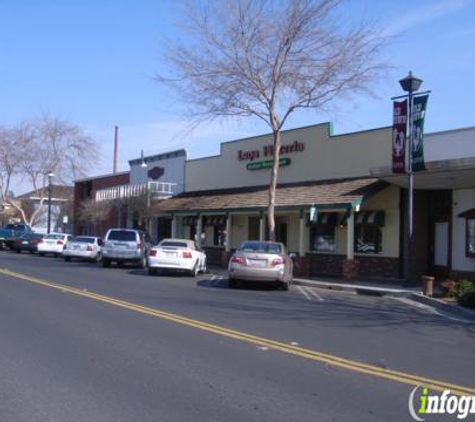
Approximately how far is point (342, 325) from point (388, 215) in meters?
12.9

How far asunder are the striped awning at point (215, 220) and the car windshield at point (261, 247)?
41.0ft

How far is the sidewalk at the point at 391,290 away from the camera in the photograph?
49.4 feet

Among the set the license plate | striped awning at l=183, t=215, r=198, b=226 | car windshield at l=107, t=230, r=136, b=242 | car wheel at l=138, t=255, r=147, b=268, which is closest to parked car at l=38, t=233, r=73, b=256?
striped awning at l=183, t=215, r=198, b=226

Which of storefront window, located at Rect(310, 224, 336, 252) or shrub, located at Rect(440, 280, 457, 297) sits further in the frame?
storefront window, located at Rect(310, 224, 336, 252)

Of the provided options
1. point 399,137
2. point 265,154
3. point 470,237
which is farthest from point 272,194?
point 470,237

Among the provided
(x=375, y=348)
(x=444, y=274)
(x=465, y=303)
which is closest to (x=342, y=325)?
(x=375, y=348)

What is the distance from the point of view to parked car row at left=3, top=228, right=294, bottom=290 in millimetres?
19344

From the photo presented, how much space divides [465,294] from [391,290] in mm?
4399

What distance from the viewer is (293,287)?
21641mm

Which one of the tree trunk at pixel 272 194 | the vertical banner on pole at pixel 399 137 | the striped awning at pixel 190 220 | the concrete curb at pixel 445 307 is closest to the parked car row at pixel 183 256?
the tree trunk at pixel 272 194

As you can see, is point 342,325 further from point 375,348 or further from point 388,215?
point 388,215

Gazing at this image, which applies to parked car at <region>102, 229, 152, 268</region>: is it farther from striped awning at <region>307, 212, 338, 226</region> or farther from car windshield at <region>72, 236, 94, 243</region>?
striped awning at <region>307, 212, 338, 226</region>

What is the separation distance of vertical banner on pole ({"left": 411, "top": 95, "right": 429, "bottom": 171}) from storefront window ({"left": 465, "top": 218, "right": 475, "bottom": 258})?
339 cm

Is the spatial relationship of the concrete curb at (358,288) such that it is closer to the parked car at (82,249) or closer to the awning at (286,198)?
the awning at (286,198)
